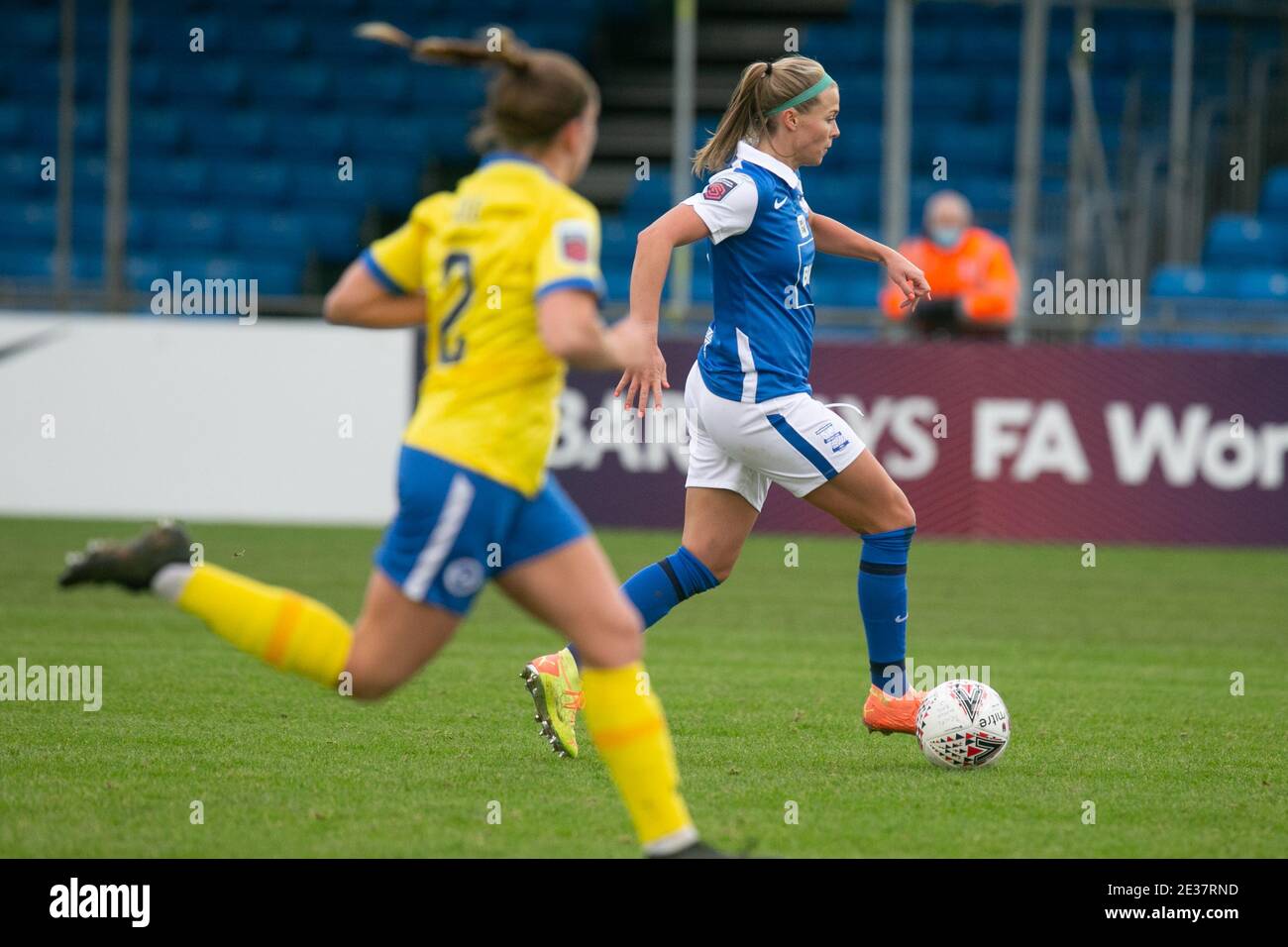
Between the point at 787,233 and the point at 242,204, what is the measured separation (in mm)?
14325

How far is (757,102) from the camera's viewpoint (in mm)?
6086

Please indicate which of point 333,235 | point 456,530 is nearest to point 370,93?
point 333,235

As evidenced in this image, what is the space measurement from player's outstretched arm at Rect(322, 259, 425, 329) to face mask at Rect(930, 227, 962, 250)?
1114 centimetres

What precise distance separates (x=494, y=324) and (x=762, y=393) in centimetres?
196

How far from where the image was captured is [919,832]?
16.3 ft

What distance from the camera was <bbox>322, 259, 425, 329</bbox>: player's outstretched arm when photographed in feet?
14.3

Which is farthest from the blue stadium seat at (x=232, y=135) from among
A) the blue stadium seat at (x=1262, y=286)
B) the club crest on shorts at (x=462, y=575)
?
the club crest on shorts at (x=462, y=575)

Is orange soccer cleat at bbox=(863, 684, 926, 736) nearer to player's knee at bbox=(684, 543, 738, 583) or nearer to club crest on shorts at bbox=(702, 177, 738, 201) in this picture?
player's knee at bbox=(684, 543, 738, 583)

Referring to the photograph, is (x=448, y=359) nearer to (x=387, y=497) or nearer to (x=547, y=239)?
(x=547, y=239)

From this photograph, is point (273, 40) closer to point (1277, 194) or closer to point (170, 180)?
point (170, 180)

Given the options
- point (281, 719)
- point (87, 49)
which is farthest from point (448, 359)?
point (87, 49)

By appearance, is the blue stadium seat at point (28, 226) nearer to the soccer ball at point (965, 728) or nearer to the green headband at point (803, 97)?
the green headband at point (803, 97)

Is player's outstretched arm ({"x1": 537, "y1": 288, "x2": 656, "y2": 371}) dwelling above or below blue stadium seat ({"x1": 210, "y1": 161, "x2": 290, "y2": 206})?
below

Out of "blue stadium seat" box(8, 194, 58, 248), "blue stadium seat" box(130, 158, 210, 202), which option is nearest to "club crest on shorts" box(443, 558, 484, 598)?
"blue stadium seat" box(8, 194, 58, 248)
